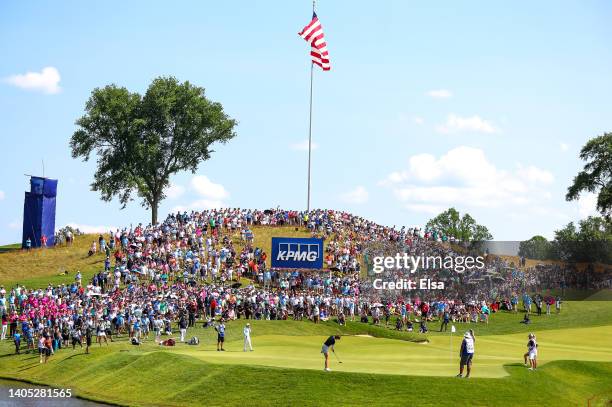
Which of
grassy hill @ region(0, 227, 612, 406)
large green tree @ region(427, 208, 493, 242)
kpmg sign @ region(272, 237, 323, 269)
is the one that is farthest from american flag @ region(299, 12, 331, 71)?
large green tree @ region(427, 208, 493, 242)

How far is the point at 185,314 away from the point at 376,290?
19.8m

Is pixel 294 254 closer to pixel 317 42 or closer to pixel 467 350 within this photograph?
pixel 317 42

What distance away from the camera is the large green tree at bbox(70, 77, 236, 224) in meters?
100

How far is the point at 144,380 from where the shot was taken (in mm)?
47375

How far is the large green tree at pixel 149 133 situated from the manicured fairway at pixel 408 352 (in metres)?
46.0

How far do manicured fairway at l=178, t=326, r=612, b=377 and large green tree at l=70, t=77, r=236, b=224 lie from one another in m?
46.0

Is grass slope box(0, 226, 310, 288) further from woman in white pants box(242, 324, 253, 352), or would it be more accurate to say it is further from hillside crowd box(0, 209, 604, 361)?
woman in white pants box(242, 324, 253, 352)

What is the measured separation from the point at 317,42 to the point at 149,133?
30783 mm

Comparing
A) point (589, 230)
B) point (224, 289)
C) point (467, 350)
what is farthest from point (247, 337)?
point (589, 230)

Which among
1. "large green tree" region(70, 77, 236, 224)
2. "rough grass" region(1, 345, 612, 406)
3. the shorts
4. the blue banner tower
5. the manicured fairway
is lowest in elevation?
"rough grass" region(1, 345, 612, 406)

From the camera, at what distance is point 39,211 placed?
279 ft

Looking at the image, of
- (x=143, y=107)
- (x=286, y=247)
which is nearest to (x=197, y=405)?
(x=286, y=247)

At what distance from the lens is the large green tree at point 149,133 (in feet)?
329

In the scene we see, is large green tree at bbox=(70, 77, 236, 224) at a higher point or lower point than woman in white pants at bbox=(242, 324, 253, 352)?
higher
